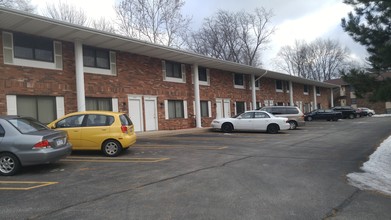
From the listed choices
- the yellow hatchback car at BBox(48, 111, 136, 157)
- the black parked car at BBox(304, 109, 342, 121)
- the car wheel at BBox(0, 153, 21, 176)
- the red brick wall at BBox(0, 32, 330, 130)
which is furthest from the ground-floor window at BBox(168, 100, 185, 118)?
the black parked car at BBox(304, 109, 342, 121)

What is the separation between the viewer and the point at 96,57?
60.0ft

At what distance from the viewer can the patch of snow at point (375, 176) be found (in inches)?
295

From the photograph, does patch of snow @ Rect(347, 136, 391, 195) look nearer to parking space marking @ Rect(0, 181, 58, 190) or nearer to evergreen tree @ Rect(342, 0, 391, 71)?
evergreen tree @ Rect(342, 0, 391, 71)

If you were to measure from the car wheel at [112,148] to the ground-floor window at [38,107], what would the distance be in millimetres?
5364

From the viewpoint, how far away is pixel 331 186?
24.3 feet

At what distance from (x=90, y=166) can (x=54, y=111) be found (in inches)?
291

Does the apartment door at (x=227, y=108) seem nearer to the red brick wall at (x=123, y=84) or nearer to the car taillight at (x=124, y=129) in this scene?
Answer: the red brick wall at (x=123, y=84)

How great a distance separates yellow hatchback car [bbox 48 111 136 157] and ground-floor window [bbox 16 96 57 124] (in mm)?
3958

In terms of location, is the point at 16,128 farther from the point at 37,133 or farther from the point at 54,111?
the point at 54,111

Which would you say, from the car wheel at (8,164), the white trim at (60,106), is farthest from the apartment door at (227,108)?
the car wheel at (8,164)

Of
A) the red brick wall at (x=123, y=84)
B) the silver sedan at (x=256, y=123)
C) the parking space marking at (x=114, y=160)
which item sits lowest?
the parking space marking at (x=114, y=160)

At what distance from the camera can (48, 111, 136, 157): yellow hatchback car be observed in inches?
455

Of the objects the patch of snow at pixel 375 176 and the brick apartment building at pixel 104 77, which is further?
the brick apartment building at pixel 104 77

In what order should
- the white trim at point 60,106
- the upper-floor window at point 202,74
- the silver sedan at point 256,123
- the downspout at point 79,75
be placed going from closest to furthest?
the white trim at point 60,106 → the downspout at point 79,75 → the silver sedan at point 256,123 → the upper-floor window at point 202,74
